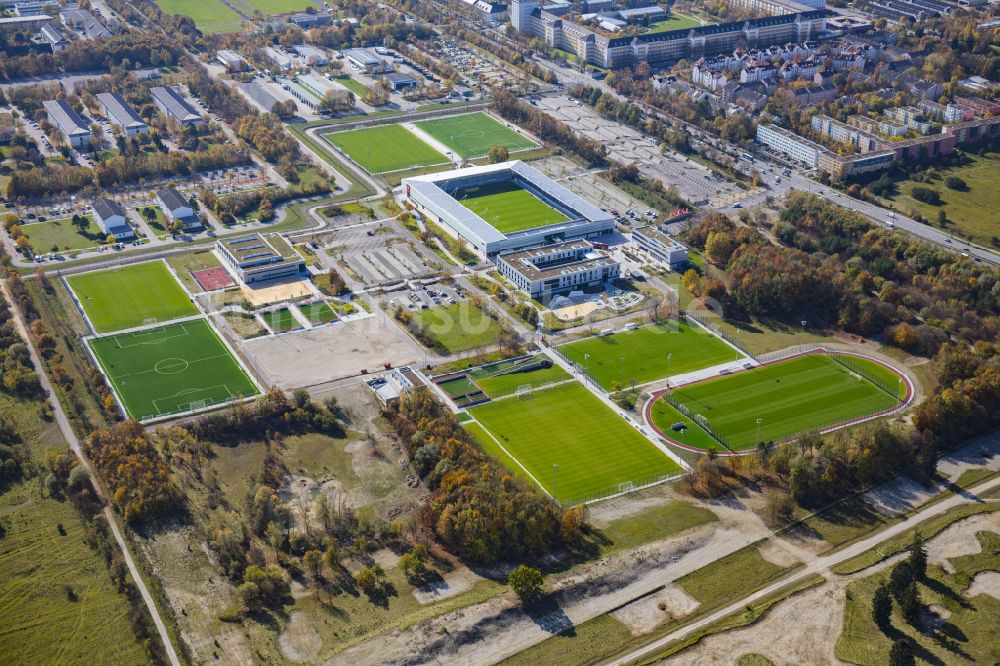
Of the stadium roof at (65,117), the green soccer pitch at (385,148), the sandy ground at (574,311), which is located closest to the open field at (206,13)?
the stadium roof at (65,117)

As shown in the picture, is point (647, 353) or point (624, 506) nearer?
point (624, 506)

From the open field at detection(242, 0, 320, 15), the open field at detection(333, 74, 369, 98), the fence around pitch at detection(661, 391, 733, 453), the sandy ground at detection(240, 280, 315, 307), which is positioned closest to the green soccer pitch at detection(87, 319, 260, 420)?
the sandy ground at detection(240, 280, 315, 307)

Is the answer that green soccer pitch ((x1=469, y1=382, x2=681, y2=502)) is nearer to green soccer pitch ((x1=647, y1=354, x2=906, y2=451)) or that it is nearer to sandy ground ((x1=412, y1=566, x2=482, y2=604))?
green soccer pitch ((x1=647, y1=354, x2=906, y2=451))

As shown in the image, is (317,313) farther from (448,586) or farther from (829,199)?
(829,199)

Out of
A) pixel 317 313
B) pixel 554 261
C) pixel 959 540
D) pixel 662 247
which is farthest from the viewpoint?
pixel 662 247

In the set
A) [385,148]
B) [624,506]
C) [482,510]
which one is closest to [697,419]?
[624,506]

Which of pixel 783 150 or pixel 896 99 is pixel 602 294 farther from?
pixel 896 99

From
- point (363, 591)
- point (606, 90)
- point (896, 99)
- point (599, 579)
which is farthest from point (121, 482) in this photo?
point (896, 99)
